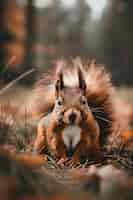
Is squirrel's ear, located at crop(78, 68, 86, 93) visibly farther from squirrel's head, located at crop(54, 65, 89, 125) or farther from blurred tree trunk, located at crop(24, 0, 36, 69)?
blurred tree trunk, located at crop(24, 0, 36, 69)

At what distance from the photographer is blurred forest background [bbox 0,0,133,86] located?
125cm

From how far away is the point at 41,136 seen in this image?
1262 millimetres

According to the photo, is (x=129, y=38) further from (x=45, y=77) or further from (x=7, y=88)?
(x=7, y=88)

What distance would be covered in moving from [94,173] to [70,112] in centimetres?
26

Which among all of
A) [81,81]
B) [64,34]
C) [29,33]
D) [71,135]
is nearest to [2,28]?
[29,33]

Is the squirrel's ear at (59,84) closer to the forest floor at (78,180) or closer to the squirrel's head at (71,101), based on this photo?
the squirrel's head at (71,101)

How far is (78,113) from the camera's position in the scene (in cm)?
125

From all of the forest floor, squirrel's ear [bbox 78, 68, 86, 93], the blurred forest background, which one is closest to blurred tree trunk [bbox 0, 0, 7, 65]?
the blurred forest background

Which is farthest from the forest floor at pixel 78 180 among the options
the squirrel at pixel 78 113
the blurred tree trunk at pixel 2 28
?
the blurred tree trunk at pixel 2 28

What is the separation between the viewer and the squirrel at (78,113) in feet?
4.12

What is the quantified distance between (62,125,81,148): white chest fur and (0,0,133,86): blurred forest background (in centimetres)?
25

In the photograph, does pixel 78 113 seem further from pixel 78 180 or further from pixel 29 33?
pixel 29 33

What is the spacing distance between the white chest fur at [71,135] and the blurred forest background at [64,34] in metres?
0.25

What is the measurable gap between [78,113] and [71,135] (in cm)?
9
